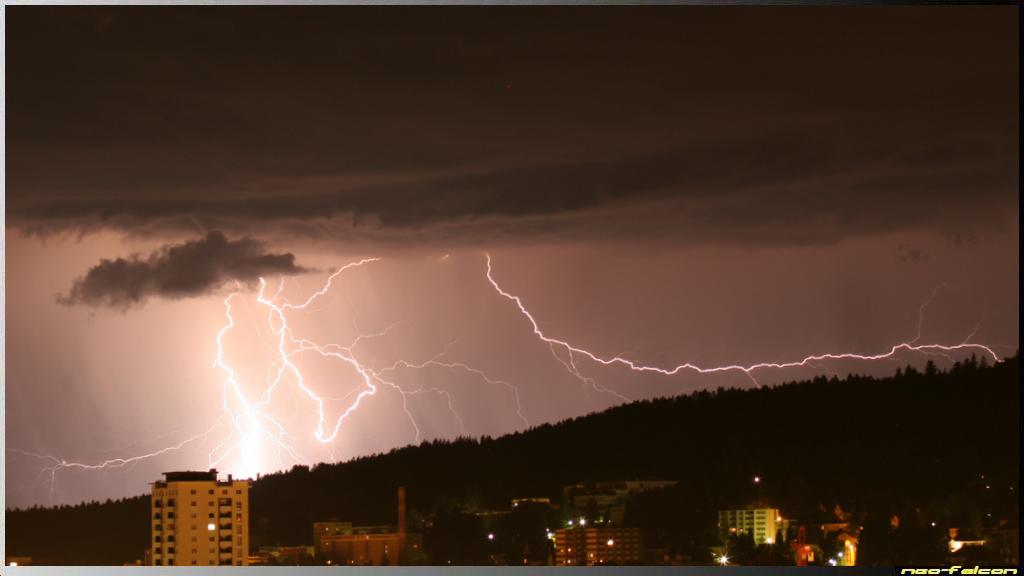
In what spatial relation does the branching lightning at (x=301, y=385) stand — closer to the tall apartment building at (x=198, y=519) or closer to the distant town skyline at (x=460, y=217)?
the distant town skyline at (x=460, y=217)

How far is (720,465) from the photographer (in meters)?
15.7

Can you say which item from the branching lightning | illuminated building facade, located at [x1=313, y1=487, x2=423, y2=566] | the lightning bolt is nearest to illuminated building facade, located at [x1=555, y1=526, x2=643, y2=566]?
illuminated building facade, located at [x1=313, y1=487, x2=423, y2=566]

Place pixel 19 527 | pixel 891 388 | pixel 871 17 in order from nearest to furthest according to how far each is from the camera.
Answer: pixel 871 17, pixel 19 527, pixel 891 388

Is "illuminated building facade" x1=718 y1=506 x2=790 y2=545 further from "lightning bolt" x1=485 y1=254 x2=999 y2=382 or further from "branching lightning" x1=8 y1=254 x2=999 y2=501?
"branching lightning" x1=8 y1=254 x2=999 y2=501

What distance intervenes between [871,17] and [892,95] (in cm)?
54

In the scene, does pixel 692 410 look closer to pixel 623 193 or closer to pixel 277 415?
pixel 623 193

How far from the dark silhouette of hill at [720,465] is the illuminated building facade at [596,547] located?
9.6 inches

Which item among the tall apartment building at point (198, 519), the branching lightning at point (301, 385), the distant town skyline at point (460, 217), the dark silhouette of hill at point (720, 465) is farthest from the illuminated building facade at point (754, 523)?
the tall apartment building at point (198, 519)

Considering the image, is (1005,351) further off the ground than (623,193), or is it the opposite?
(623,193)

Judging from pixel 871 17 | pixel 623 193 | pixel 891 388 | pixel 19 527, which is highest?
pixel 871 17

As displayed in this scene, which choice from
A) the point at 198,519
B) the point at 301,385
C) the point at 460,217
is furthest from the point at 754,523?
the point at 198,519

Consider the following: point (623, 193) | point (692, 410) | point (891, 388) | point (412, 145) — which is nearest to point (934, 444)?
point (891, 388)

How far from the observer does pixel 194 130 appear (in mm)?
12180

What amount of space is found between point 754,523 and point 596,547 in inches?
53.5
